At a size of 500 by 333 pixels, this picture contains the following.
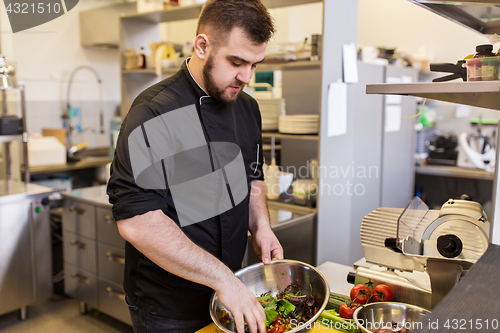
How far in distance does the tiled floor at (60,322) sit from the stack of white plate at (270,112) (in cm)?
164

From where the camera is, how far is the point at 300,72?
9.77ft

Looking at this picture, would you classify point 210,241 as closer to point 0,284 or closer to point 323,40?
point 323,40

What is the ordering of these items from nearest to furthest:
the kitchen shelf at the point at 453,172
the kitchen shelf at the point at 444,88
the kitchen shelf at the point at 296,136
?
the kitchen shelf at the point at 444,88
the kitchen shelf at the point at 296,136
the kitchen shelf at the point at 453,172

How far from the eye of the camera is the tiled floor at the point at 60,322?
278 centimetres

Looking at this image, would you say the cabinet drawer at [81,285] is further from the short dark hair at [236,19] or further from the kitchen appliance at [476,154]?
the kitchen appliance at [476,154]

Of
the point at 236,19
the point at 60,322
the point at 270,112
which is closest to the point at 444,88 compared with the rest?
the point at 236,19

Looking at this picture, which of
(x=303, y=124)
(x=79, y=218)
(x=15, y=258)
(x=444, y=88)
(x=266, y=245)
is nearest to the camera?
(x=444, y=88)

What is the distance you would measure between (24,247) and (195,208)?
2.02m

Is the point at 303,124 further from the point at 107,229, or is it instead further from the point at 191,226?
the point at 107,229

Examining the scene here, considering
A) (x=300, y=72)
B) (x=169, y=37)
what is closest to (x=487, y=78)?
(x=300, y=72)

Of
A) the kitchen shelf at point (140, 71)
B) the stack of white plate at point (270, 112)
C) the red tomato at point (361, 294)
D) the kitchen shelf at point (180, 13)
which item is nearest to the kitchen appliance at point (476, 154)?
the stack of white plate at point (270, 112)

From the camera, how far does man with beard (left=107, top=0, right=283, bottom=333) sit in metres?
1.14

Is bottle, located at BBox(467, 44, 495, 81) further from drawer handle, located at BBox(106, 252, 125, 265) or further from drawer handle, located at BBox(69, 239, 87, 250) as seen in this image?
drawer handle, located at BBox(69, 239, 87, 250)

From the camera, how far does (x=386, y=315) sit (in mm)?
1174
